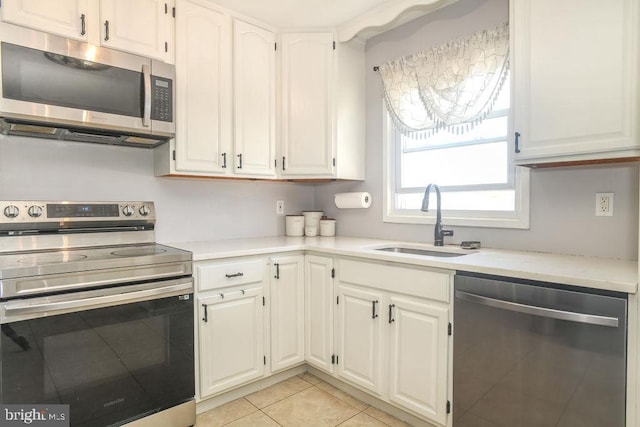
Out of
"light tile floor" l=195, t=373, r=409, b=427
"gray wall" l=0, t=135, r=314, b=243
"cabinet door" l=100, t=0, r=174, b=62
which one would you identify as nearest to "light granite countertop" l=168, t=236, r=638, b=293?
"gray wall" l=0, t=135, r=314, b=243

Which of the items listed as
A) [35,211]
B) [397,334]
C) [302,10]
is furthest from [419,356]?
[302,10]

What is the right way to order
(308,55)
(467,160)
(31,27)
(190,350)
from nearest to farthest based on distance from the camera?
(31,27)
(190,350)
(467,160)
(308,55)

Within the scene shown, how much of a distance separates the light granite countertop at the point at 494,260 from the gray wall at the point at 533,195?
0.30 ft

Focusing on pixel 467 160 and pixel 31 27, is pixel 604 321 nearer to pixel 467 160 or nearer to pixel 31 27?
pixel 467 160

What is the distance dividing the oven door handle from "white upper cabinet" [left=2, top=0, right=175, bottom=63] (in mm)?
1263

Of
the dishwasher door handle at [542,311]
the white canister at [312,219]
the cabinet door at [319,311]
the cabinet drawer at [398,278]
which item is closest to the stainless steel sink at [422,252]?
the cabinet drawer at [398,278]

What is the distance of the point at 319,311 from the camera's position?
233 centimetres

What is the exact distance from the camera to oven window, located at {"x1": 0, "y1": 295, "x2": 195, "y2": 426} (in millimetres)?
1440

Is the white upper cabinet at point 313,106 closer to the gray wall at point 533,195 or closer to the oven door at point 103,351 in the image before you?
the gray wall at point 533,195

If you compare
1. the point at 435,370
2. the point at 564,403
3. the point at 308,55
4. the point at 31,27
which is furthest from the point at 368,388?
the point at 31,27

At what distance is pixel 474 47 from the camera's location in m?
2.16

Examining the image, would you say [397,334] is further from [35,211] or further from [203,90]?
[35,211]

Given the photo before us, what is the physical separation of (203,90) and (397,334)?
5.97ft

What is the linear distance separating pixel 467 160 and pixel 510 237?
1.85 feet
